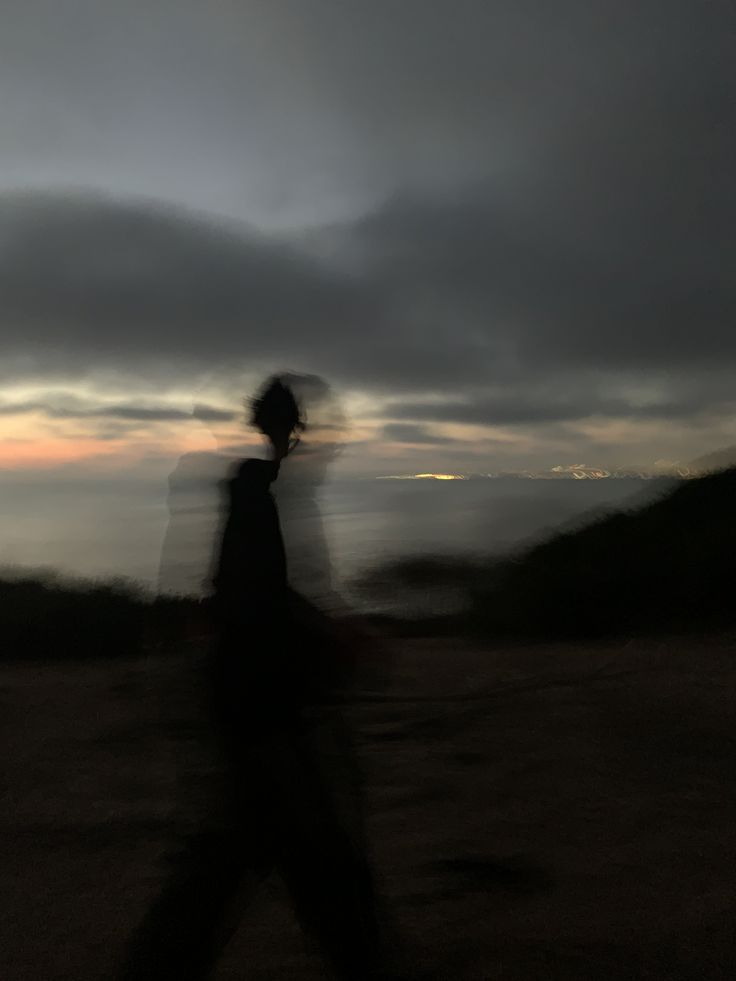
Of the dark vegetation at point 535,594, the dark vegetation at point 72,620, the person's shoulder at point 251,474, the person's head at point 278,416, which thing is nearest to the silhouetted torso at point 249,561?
the person's shoulder at point 251,474

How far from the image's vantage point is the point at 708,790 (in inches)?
162

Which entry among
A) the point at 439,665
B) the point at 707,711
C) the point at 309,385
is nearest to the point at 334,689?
the point at 309,385

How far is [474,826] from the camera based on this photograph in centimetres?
377

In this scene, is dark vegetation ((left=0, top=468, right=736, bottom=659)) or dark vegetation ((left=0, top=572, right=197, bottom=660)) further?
dark vegetation ((left=0, top=468, right=736, bottom=659))

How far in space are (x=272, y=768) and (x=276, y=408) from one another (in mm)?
910

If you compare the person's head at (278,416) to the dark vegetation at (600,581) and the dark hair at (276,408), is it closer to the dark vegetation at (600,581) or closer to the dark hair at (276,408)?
the dark hair at (276,408)

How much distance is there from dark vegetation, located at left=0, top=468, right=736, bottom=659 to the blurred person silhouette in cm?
681

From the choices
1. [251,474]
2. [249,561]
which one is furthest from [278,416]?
[249,561]

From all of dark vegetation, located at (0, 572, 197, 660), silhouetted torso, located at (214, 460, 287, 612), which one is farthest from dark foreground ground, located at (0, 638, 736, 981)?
dark vegetation, located at (0, 572, 197, 660)

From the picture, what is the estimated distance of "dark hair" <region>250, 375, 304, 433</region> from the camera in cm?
212

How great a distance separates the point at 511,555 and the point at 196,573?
9.95 m

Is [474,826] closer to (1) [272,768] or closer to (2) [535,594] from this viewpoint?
(1) [272,768]

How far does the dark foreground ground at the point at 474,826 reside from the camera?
2643 mm

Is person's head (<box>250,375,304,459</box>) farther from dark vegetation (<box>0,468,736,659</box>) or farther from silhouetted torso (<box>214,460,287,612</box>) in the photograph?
dark vegetation (<box>0,468,736,659</box>)
